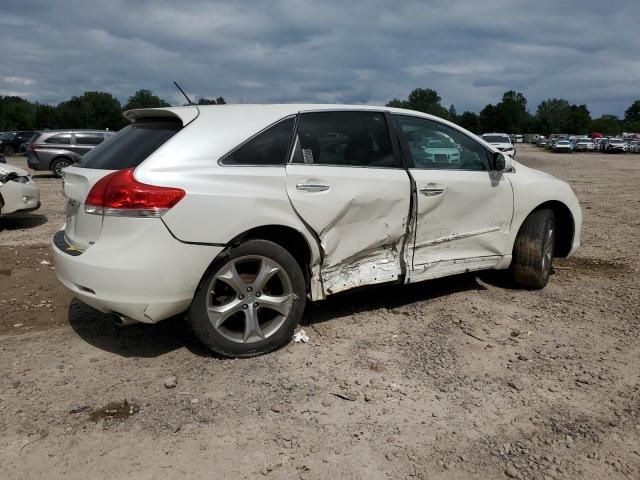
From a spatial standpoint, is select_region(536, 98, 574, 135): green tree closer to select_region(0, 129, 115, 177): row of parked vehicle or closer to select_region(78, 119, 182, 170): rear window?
select_region(0, 129, 115, 177): row of parked vehicle

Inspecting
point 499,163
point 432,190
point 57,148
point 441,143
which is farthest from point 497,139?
point 432,190

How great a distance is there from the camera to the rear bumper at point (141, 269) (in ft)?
11.0

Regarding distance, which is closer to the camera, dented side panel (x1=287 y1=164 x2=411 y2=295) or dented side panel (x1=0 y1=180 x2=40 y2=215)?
dented side panel (x1=287 y1=164 x2=411 y2=295)

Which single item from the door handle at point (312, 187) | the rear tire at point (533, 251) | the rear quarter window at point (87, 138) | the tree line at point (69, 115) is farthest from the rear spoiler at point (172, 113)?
the tree line at point (69, 115)

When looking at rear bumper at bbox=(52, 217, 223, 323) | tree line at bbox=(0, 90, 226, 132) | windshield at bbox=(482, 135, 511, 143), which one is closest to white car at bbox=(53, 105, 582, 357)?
rear bumper at bbox=(52, 217, 223, 323)

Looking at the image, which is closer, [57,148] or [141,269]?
[141,269]

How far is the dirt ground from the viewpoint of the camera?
2715 millimetres

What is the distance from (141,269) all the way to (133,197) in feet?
1.40

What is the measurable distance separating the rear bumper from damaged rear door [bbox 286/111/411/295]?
81cm

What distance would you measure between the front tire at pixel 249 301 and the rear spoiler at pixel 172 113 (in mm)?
925

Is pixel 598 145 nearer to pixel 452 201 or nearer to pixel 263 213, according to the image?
pixel 452 201

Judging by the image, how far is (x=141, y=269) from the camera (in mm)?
3350

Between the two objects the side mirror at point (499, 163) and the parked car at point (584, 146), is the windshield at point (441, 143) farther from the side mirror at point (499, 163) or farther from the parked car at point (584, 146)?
the parked car at point (584, 146)

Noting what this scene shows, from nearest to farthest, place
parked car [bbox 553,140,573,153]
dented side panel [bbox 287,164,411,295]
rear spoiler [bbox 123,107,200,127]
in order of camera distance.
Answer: rear spoiler [bbox 123,107,200,127], dented side panel [bbox 287,164,411,295], parked car [bbox 553,140,573,153]
